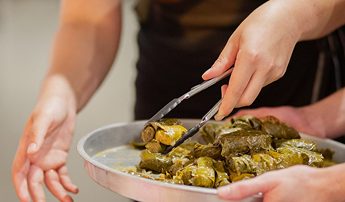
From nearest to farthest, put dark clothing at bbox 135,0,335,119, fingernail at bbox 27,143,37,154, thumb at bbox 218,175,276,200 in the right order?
1. thumb at bbox 218,175,276,200
2. fingernail at bbox 27,143,37,154
3. dark clothing at bbox 135,0,335,119

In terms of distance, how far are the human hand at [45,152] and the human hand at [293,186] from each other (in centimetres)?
40

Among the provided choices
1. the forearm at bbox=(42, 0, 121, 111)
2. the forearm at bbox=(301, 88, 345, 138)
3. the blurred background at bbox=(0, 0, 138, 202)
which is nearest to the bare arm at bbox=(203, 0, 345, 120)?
the forearm at bbox=(301, 88, 345, 138)

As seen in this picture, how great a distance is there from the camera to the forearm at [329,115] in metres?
1.17

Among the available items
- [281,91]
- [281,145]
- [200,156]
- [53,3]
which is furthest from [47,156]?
[53,3]

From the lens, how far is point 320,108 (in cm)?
120

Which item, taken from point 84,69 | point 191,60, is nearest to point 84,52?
point 84,69

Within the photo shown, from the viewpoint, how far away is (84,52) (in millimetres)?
1233

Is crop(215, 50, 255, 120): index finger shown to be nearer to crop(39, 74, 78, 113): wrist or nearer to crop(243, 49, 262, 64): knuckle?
crop(243, 49, 262, 64): knuckle

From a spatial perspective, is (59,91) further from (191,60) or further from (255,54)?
(255,54)

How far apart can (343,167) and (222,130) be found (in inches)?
10.7

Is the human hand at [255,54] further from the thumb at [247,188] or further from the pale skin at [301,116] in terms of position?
the thumb at [247,188]

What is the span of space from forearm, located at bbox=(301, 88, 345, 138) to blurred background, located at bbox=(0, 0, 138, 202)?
0.67 metres

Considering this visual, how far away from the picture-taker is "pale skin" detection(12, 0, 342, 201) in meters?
0.84

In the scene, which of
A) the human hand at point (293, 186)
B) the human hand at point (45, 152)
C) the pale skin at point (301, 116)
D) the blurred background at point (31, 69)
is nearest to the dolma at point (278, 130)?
the pale skin at point (301, 116)
